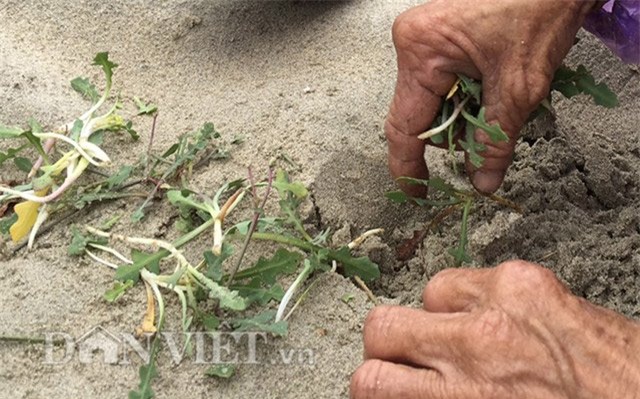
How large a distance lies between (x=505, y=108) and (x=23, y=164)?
105 centimetres

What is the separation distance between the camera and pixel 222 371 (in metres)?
1.71

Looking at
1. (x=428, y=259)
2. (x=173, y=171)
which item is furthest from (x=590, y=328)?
(x=173, y=171)

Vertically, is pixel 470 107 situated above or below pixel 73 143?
above

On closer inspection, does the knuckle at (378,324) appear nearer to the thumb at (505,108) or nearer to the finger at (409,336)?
the finger at (409,336)

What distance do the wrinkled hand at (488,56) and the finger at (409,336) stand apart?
55 cm

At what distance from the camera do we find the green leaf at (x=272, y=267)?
1.83 m

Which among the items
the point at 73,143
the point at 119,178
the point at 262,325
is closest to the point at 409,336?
the point at 262,325

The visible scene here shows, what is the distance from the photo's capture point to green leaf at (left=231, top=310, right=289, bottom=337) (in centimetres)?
174

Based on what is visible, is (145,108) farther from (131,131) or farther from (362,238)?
(362,238)

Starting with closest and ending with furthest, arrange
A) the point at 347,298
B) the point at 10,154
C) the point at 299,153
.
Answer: the point at 347,298, the point at 10,154, the point at 299,153

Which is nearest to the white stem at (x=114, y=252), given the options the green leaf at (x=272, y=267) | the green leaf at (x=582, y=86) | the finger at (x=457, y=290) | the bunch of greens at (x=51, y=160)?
the bunch of greens at (x=51, y=160)

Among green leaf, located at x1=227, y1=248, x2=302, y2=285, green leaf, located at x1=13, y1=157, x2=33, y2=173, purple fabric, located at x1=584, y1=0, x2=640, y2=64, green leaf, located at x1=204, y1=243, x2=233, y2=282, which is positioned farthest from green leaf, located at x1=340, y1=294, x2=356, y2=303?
purple fabric, located at x1=584, y1=0, x2=640, y2=64

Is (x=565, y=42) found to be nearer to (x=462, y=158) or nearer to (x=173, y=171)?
(x=462, y=158)

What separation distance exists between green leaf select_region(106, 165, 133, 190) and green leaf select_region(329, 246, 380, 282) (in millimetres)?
510
